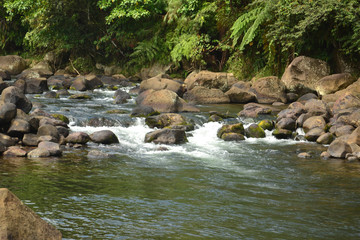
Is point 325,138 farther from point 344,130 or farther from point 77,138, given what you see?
point 77,138

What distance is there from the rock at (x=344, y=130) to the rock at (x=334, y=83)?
512cm

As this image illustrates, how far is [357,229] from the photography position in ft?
17.8

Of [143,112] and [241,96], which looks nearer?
[143,112]

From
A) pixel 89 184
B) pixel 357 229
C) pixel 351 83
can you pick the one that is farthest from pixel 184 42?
pixel 357 229

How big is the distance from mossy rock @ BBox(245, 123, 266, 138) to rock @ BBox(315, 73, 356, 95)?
5.33 m

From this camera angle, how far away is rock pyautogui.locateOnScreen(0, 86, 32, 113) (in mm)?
11359

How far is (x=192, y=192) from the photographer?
6.82 m

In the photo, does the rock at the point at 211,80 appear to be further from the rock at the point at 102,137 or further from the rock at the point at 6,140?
the rock at the point at 6,140

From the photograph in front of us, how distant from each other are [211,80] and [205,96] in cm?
184

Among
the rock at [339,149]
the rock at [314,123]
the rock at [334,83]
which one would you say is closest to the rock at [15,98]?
the rock at [314,123]

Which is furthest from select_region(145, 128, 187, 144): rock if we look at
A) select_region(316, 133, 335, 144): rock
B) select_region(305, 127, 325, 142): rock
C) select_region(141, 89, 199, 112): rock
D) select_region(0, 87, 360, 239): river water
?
select_region(141, 89, 199, 112): rock

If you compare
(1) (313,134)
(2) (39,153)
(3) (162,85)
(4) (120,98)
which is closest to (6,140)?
(2) (39,153)

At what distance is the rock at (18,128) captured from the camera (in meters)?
9.91

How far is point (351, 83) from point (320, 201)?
421 inches
